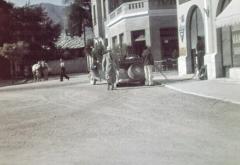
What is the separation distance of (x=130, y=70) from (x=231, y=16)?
234 inches

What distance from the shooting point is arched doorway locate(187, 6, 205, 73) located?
82.4 ft

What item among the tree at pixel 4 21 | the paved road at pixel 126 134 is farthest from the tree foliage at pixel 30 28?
the paved road at pixel 126 134

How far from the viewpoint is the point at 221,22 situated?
18750 mm

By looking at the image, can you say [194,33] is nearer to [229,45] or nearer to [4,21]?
[229,45]

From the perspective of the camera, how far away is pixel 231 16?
17.9 metres

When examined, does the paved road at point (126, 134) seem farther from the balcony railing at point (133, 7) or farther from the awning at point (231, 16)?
the balcony railing at point (133, 7)

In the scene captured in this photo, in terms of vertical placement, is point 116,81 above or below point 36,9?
below

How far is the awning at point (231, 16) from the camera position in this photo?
17.4 meters

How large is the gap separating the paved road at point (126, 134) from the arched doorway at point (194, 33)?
1014 centimetres

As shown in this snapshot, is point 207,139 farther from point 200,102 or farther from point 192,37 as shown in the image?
point 192,37

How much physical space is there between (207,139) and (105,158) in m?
1.99

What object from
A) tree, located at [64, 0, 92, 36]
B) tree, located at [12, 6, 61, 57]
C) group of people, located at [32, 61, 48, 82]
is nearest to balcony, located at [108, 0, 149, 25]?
group of people, located at [32, 61, 48, 82]

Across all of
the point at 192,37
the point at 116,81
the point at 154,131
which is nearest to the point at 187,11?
the point at 192,37

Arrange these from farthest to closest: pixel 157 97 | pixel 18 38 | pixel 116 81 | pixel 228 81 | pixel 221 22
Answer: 1. pixel 18 38
2. pixel 116 81
3. pixel 228 81
4. pixel 221 22
5. pixel 157 97
